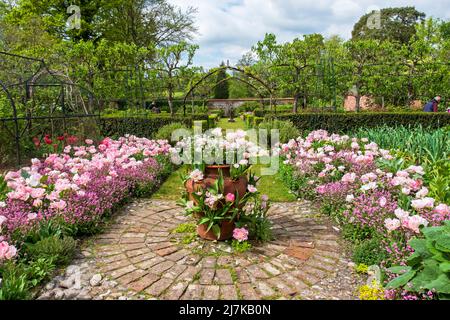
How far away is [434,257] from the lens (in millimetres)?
2121

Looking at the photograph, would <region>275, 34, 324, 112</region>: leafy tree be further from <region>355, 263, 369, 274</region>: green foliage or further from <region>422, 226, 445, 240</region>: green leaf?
A: <region>422, 226, 445, 240</region>: green leaf

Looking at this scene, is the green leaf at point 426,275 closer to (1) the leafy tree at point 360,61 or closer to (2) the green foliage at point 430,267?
(2) the green foliage at point 430,267

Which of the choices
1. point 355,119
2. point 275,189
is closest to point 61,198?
point 275,189

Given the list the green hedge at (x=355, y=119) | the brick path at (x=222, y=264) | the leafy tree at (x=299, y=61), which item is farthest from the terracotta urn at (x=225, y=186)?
the leafy tree at (x=299, y=61)

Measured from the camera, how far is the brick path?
2.63 meters

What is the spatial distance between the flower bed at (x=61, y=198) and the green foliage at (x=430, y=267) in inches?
111

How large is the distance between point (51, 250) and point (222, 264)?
5.00 feet

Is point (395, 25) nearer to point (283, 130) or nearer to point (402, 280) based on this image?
point (283, 130)

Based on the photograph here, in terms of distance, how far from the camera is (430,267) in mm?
2156

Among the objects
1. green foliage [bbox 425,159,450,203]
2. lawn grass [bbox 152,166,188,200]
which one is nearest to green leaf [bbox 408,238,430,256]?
green foliage [bbox 425,159,450,203]

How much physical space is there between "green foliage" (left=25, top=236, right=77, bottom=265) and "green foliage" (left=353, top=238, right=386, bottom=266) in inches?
104

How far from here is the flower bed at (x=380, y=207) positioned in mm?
2484
